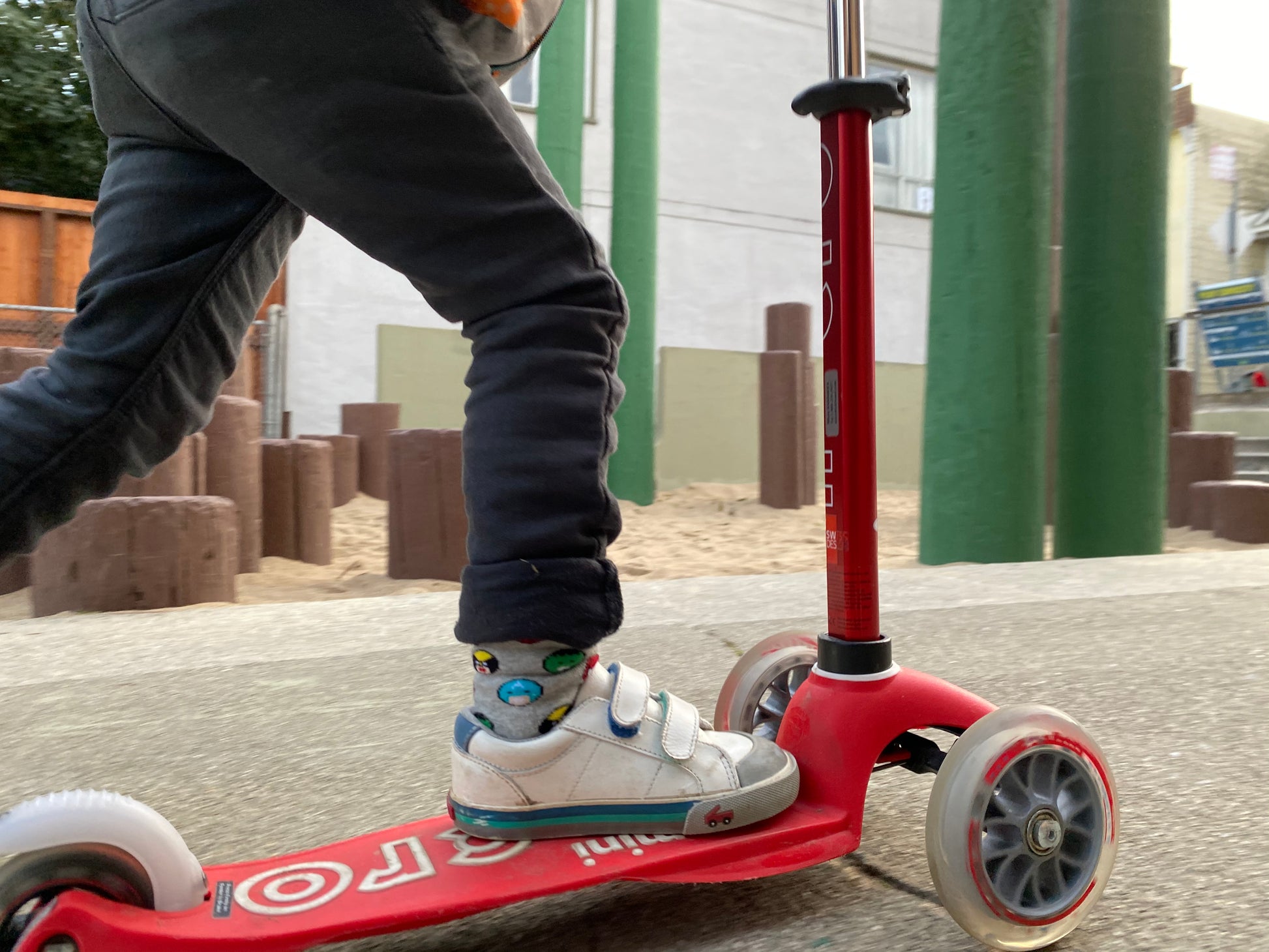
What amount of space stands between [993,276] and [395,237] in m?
3.21

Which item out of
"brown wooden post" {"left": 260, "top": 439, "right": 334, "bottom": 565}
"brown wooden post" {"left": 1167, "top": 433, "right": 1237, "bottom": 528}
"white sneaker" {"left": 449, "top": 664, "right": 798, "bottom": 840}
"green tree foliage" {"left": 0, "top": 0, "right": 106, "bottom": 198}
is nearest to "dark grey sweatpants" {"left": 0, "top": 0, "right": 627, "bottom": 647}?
"white sneaker" {"left": 449, "top": 664, "right": 798, "bottom": 840}

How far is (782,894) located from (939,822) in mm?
215

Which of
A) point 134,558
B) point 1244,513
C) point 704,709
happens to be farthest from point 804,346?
point 704,709

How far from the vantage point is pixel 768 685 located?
4.20ft

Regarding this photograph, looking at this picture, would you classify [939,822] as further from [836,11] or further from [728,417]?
[728,417]

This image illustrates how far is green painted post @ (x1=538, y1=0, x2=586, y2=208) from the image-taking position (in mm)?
6703

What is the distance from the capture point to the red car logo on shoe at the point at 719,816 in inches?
38.6

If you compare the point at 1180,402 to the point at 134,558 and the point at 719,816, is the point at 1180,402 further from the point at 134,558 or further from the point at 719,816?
the point at 719,816

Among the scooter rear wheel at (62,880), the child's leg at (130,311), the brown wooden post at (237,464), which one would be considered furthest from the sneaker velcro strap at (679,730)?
the brown wooden post at (237,464)

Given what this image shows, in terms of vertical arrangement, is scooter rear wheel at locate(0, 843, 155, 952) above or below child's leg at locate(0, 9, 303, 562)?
below

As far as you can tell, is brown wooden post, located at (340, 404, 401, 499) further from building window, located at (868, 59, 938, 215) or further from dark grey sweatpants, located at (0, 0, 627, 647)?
building window, located at (868, 59, 938, 215)

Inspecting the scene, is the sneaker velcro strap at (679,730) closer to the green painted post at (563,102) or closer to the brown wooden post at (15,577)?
the brown wooden post at (15,577)

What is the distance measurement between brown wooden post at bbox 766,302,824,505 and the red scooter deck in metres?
5.72

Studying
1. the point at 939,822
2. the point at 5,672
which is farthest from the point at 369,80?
the point at 5,672
